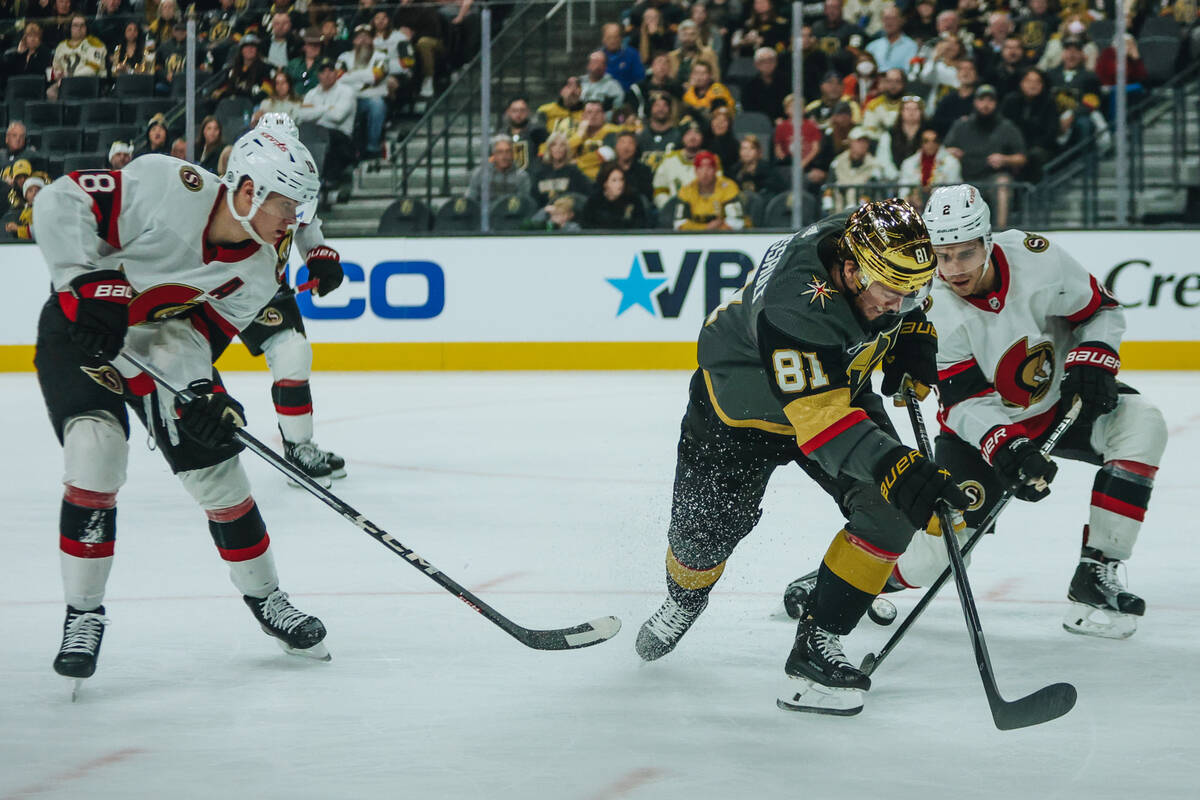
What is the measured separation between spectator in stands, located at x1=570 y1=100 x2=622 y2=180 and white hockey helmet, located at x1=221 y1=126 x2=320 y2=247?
6.30 metres

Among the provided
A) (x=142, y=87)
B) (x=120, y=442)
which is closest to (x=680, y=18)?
(x=142, y=87)

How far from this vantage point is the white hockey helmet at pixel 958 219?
3107 mm

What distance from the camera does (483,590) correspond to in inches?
142

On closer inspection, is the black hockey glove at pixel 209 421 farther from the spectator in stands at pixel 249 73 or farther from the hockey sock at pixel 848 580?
the spectator in stands at pixel 249 73

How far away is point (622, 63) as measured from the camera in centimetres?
950

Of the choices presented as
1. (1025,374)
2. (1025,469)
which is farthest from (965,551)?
(1025,374)

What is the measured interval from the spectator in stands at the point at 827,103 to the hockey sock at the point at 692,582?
20.4 ft

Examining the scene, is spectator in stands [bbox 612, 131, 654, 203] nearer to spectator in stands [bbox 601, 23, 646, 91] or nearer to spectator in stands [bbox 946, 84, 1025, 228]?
spectator in stands [bbox 601, 23, 646, 91]

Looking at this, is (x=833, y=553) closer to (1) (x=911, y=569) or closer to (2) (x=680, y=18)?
(1) (x=911, y=569)

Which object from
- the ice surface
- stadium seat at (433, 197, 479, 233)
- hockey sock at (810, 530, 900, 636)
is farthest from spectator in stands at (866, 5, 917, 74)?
hockey sock at (810, 530, 900, 636)

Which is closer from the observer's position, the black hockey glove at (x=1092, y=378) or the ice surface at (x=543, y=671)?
the ice surface at (x=543, y=671)

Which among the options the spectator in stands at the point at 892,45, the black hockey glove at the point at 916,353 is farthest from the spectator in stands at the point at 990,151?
the black hockey glove at the point at 916,353

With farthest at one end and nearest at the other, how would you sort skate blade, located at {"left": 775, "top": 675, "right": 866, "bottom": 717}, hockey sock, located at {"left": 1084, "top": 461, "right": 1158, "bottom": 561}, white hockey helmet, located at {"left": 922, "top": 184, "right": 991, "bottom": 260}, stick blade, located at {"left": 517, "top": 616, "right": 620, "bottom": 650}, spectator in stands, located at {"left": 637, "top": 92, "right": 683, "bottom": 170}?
1. spectator in stands, located at {"left": 637, "top": 92, "right": 683, "bottom": 170}
2. hockey sock, located at {"left": 1084, "top": 461, "right": 1158, "bottom": 561}
3. white hockey helmet, located at {"left": 922, "top": 184, "right": 991, "bottom": 260}
4. stick blade, located at {"left": 517, "top": 616, "right": 620, "bottom": 650}
5. skate blade, located at {"left": 775, "top": 675, "right": 866, "bottom": 717}

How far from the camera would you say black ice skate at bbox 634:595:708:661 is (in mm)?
3004
